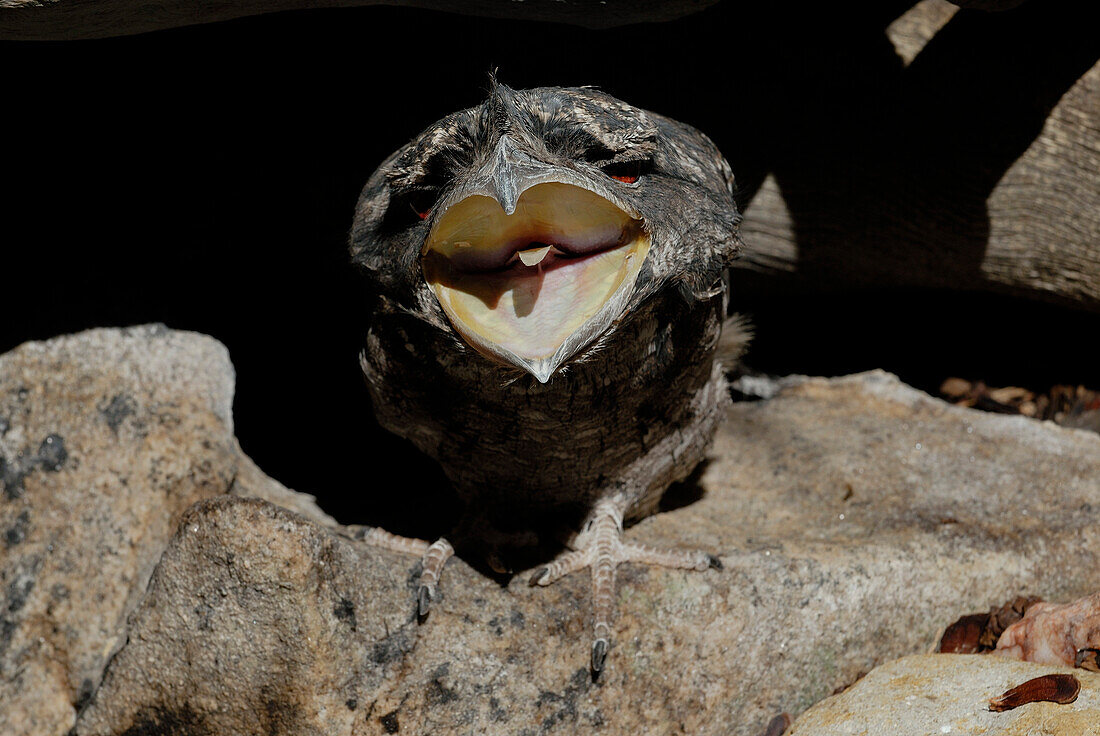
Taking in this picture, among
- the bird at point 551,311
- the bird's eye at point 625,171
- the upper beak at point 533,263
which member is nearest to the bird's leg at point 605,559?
the bird at point 551,311

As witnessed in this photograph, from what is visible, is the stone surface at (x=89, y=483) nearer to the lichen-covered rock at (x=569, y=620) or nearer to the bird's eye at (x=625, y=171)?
the lichen-covered rock at (x=569, y=620)

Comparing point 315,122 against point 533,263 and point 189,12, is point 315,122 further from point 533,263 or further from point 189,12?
point 533,263

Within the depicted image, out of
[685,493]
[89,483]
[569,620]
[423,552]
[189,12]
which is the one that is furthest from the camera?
[685,493]

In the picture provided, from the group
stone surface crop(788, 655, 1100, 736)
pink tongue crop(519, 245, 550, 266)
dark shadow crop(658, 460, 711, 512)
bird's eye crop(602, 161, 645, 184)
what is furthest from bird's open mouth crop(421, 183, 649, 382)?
dark shadow crop(658, 460, 711, 512)

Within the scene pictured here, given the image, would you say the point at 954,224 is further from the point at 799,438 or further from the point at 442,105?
the point at 442,105

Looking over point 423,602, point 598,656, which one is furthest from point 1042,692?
point 423,602

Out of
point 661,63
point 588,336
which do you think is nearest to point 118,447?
point 588,336

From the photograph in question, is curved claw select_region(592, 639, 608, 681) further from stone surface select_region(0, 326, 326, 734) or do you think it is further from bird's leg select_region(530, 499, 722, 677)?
stone surface select_region(0, 326, 326, 734)
